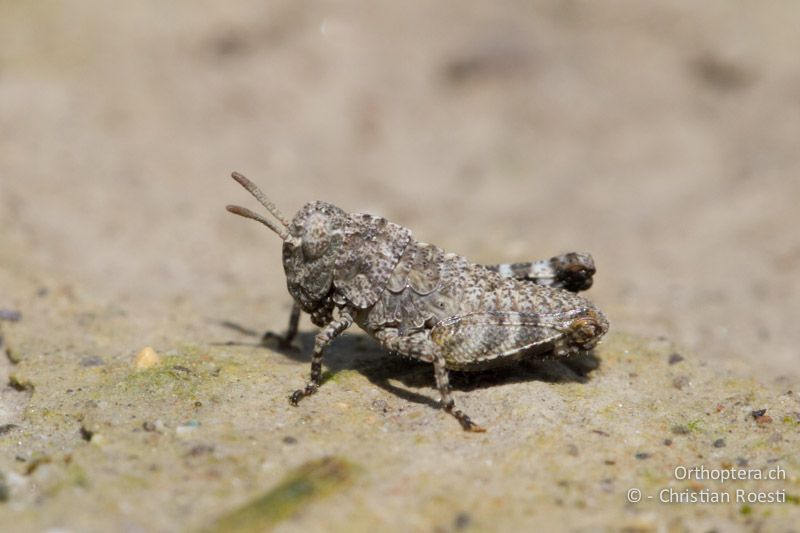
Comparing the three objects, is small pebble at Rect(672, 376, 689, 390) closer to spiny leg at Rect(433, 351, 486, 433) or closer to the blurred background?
the blurred background

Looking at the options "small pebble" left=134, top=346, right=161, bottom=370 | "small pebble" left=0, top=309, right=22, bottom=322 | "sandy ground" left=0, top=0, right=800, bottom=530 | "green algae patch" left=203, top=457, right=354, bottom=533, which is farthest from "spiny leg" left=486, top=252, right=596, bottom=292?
"small pebble" left=0, top=309, right=22, bottom=322

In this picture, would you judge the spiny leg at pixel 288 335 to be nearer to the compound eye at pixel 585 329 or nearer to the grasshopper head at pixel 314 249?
the grasshopper head at pixel 314 249

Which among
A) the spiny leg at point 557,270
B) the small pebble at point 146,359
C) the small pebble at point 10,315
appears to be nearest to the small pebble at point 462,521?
the spiny leg at point 557,270

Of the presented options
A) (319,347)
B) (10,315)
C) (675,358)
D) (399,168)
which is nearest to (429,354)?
(319,347)

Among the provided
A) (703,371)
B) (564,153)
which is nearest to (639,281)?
(703,371)

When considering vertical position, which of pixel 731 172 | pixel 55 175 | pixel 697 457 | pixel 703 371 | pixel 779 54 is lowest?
pixel 697 457

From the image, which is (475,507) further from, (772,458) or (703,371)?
(703,371)
